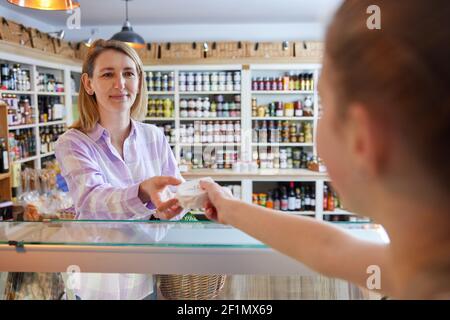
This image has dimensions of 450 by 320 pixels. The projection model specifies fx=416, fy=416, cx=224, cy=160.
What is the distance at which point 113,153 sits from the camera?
151 centimetres

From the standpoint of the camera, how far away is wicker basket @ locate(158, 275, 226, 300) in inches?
42.3

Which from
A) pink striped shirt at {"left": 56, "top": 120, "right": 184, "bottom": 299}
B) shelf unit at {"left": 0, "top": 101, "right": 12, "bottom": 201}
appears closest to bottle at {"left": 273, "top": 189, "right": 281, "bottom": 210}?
shelf unit at {"left": 0, "top": 101, "right": 12, "bottom": 201}

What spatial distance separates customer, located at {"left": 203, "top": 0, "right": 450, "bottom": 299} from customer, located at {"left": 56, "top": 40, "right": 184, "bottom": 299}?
0.73m

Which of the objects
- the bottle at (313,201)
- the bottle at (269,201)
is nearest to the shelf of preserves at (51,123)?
the bottle at (269,201)

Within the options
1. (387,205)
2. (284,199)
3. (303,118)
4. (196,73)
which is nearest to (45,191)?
(196,73)

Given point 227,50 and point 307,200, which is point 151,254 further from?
point 227,50

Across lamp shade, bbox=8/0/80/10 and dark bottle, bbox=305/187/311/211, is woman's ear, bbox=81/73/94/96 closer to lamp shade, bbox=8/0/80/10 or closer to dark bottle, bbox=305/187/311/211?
lamp shade, bbox=8/0/80/10

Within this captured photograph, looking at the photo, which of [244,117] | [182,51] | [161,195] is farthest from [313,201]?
[161,195]

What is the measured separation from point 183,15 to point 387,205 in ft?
18.8

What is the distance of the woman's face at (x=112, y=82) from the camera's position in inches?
60.6

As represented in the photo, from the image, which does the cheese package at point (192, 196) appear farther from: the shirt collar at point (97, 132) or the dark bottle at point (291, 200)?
the dark bottle at point (291, 200)

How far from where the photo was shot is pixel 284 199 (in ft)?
18.9

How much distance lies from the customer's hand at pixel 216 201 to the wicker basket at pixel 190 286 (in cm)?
21

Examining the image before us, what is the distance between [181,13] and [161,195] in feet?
16.3
